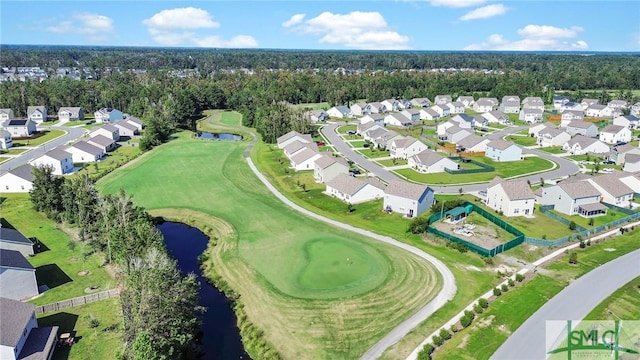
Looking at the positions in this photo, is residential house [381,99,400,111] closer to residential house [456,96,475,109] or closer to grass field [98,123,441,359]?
residential house [456,96,475,109]

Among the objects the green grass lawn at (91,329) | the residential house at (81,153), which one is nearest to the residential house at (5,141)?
the residential house at (81,153)

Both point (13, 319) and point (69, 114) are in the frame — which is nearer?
point (13, 319)

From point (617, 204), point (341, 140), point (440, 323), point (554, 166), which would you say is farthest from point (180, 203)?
point (554, 166)

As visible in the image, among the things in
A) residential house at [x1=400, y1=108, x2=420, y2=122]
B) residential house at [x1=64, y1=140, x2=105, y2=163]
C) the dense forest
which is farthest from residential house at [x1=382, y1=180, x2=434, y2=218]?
residential house at [x1=400, y1=108, x2=420, y2=122]

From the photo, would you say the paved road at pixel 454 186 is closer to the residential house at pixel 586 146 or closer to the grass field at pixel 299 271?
the residential house at pixel 586 146

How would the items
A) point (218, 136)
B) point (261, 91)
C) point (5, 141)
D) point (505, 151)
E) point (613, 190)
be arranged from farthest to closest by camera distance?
point (261, 91)
point (218, 136)
point (5, 141)
point (505, 151)
point (613, 190)

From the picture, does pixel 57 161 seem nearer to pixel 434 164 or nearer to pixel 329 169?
pixel 329 169

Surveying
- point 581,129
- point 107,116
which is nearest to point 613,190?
point 581,129
